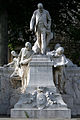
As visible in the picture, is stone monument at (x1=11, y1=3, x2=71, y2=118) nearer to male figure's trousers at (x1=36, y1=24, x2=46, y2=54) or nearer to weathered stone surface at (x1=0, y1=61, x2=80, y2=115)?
male figure's trousers at (x1=36, y1=24, x2=46, y2=54)

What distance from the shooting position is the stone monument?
50.8 feet

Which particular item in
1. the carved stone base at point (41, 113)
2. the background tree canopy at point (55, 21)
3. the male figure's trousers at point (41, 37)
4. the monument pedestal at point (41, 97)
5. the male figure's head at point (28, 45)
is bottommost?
the carved stone base at point (41, 113)

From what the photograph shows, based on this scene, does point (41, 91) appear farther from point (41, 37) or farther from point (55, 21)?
point (55, 21)

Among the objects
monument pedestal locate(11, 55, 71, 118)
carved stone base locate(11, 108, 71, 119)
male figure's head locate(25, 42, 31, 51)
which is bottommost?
carved stone base locate(11, 108, 71, 119)

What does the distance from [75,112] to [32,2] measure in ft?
31.8

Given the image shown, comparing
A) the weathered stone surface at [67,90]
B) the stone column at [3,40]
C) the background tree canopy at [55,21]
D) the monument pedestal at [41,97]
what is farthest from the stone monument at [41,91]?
the background tree canopy at [55,21]

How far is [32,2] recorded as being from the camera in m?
25.0

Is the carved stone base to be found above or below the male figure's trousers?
below

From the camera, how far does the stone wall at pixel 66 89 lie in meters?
17.9

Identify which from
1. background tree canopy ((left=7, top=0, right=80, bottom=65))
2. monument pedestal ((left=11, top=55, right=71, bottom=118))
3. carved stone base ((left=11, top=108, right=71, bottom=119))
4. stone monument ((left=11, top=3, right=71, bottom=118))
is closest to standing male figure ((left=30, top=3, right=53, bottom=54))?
stone monument ((left=11, top=3, right=71, bottom=118))

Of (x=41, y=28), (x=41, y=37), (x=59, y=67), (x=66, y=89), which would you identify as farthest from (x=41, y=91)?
(x=41, y=28)

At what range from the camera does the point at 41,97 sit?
15727 millimetres

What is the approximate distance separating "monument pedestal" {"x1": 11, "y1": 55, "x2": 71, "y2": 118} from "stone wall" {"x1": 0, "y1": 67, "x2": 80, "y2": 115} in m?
1.48

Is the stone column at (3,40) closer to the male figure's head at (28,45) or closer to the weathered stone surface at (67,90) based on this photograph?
the weathered stone surface at (67,90)
